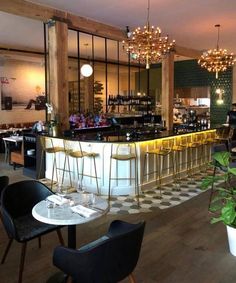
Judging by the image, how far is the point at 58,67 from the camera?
590 centimetres

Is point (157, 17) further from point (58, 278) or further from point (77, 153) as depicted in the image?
point (58, 278)

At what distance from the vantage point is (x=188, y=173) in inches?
252

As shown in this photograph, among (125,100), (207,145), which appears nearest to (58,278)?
(207,145)

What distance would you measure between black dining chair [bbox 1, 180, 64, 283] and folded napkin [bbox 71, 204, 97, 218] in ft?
1.48

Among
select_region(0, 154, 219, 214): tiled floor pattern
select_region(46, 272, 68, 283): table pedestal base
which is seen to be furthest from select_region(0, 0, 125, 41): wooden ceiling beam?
select_region(46, 272, 68, 283): table pedestal base

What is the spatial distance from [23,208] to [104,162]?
94.3 inches

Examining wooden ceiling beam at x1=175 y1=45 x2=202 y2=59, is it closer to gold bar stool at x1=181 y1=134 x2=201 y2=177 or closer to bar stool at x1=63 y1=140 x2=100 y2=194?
gold bar stool at x1=181 y1=134 x2=201 y2=177

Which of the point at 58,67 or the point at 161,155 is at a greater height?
the point at 58,67

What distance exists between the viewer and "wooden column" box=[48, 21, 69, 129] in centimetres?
588

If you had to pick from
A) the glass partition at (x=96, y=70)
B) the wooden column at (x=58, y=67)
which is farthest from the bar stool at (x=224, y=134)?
the wooden column at (x=58, y=67)

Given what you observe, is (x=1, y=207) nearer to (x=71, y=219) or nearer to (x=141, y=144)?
(x=71, y=219)

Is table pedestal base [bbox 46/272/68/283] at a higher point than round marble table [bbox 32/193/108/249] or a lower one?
lower

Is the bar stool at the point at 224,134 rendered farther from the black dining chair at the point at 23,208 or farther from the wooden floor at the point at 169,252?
the black dining chair at the point at 23,208

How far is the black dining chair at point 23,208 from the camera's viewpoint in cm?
259
